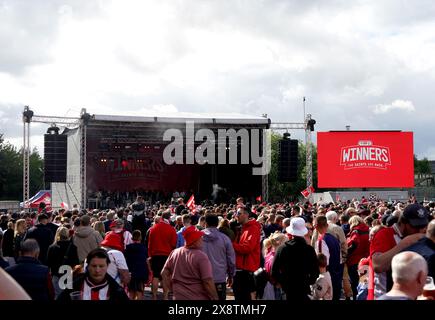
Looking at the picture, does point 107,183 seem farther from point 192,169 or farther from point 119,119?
point 119,119

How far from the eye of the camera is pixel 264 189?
95.7ft

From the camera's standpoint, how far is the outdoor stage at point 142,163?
2675cm

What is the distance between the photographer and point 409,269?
337 centimetres

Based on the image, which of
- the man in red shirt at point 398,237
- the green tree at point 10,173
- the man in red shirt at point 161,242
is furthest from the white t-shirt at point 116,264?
the green tree at point 10,173

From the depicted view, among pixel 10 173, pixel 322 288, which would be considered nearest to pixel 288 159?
pixel 322 288

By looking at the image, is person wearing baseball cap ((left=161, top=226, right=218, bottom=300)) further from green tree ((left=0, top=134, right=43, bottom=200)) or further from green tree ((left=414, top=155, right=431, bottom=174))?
green tree ((left=414, top=155, right=431, bottom=174))

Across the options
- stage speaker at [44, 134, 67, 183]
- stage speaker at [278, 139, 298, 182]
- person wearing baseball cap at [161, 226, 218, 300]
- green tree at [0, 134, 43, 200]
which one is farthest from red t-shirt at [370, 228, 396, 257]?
green tree at [0, 134, 43, 200]

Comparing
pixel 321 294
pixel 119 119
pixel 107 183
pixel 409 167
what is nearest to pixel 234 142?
pixel 119 119

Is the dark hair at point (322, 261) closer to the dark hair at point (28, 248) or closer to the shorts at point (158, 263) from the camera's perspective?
the shorts at point (158, 263)

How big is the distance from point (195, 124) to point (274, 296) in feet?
68.1

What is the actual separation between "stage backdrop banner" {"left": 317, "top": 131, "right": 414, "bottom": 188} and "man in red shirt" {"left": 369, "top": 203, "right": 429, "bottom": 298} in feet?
100

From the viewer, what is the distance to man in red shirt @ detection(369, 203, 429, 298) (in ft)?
15.0
